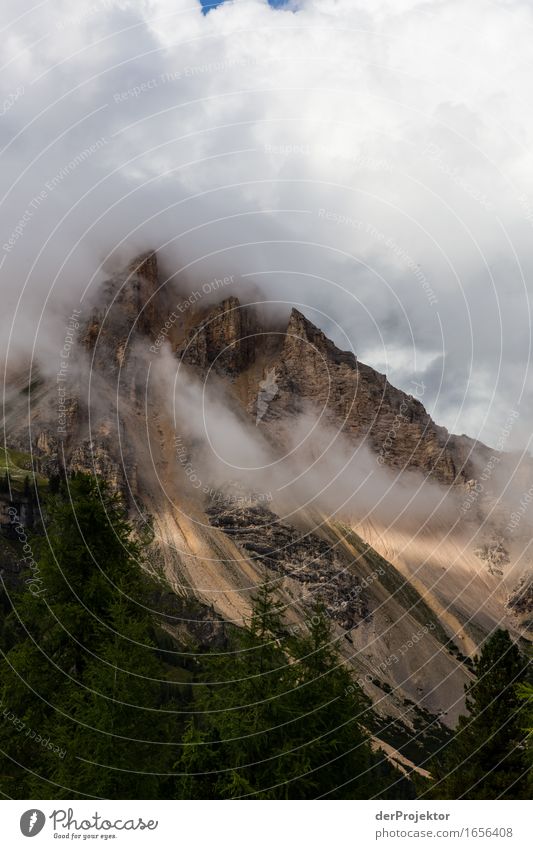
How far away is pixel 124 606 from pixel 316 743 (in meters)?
7.73

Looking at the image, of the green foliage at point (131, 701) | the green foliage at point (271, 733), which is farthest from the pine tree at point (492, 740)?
the green foliage at point (271, 733)

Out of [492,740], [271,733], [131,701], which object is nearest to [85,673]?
[131,701]

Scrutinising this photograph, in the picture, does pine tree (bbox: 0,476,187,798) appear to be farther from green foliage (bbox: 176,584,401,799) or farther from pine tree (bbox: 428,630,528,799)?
pine tree (bbox: 428,630,528,799)

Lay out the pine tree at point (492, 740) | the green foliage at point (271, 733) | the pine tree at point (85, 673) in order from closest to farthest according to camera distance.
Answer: the pine tree at point (85, 673) → the green foliage at point (271, 733) → the pine tree at point (492, 740)

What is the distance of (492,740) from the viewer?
3203 centimetres

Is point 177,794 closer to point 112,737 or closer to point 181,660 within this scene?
point 112,737

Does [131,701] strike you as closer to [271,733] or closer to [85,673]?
[85,673]

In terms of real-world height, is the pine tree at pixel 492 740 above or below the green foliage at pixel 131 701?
above

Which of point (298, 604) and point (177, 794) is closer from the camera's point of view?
point (177, 794)

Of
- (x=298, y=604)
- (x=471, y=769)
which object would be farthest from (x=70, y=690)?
(x=298, y=604)

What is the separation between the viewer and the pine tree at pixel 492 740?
30.2 m

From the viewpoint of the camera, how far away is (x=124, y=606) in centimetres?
2411

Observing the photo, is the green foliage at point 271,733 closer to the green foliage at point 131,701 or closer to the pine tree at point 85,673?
the green foliage at point 131,701
